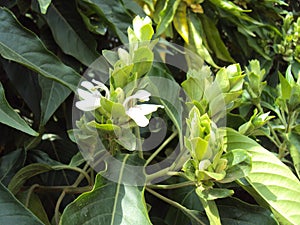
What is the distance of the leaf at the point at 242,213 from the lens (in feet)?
1.86

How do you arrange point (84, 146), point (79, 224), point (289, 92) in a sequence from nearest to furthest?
point (79, 224) → point (84, 146) → point (289, 92)

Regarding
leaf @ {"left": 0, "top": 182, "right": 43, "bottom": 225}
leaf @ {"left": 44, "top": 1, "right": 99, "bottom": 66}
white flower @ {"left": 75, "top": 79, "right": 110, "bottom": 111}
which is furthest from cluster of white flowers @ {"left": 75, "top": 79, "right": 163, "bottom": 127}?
leaf @ {"left": 44, "top": 1, "right": 99, "bottom": 66}

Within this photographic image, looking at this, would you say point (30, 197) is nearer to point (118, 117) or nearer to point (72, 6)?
Result: point (118, 117)

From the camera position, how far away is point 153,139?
29.1 inches

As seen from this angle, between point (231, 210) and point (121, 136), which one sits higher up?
point (121, 136)

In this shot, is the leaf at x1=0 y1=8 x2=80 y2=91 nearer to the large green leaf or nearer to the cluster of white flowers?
the cluster of white flowers

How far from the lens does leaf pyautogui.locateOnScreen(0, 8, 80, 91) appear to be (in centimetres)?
62

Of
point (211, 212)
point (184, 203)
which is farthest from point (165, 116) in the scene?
point (211, 212)

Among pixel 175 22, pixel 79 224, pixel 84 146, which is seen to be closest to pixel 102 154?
pixel 84 146

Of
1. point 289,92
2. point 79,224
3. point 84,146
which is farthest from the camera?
point 289,92

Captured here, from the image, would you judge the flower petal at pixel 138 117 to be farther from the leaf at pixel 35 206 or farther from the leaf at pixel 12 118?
the leaf at pixel 35 206

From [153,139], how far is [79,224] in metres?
0.28

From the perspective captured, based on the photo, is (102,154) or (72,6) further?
(72,6)

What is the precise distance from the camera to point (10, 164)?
0.73m
